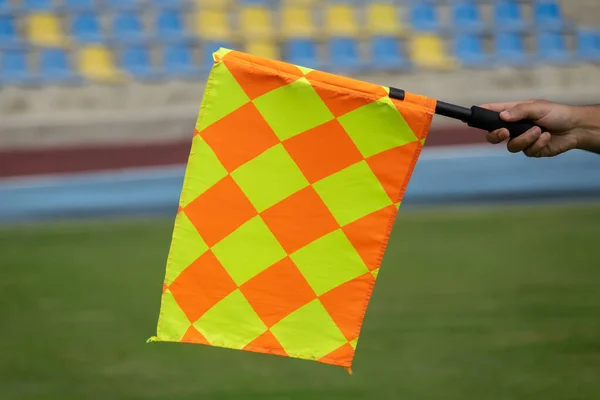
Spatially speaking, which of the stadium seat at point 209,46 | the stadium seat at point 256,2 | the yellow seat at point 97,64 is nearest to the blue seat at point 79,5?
the yellow seat at point 97,64

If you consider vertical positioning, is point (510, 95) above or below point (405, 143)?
above

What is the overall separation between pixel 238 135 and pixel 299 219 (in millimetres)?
245

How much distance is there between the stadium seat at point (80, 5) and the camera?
1152 centimetres

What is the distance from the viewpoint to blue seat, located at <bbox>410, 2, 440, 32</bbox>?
1201 centimetres

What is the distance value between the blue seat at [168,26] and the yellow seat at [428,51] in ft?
8.20

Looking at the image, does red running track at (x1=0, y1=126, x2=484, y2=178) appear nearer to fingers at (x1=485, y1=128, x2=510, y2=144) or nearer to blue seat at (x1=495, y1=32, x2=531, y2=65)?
blue seat at (x1=495, y1=32, x2=531, y2=65)

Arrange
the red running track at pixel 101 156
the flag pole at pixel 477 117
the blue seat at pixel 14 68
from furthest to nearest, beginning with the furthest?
the blue seat at pixel 14 68 → the red running track at pixel 101 156 → the flag pole at pixel 477 117

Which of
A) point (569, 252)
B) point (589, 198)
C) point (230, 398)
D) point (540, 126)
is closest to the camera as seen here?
point (540, 126)

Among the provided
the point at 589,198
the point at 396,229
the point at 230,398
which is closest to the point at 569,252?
the point at 396,229

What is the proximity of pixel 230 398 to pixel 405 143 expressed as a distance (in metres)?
1.68

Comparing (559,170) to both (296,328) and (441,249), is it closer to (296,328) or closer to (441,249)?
(441,249)

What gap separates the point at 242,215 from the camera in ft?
8.38

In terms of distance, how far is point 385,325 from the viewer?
4.98 metres

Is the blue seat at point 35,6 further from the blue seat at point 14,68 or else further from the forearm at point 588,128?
the forearm at point 588,128
